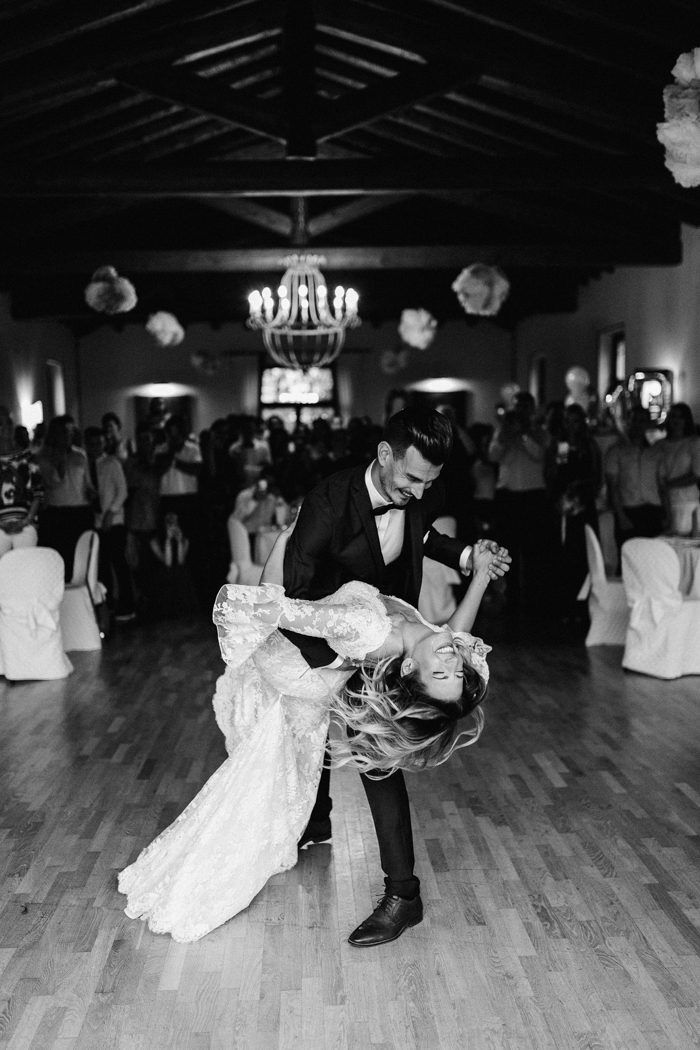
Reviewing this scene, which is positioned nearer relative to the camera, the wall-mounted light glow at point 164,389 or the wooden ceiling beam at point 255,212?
the wooden ceiling beam at point 255,212

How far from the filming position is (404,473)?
8.61ft

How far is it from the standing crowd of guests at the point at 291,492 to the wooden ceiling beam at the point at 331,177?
69.6 inches

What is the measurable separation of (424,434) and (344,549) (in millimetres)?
403

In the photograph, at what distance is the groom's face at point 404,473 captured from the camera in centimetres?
259

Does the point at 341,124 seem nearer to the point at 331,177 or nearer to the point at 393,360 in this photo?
the point at 331,177

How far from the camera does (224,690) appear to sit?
319cm

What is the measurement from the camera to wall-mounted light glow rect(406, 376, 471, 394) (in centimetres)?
1886

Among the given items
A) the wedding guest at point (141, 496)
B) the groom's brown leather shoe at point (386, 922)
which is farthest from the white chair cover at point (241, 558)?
the groom's brown leather shoe at point (386, 922)

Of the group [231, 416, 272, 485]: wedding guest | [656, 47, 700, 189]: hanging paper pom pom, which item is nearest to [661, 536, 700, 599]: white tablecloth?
[656, 47, 700, 189]: hanging paper pom pom

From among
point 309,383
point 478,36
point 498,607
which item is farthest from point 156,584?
point 309,383

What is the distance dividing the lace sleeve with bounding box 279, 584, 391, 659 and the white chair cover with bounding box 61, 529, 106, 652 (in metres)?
4.34

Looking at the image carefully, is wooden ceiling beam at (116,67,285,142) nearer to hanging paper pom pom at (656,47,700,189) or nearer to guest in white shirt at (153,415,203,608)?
guest in white shirt at (153,415,203,608)

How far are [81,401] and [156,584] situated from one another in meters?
9.49

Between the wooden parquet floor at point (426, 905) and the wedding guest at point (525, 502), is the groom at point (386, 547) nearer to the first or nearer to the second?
the wooden parquet floor at point (426, 905)
